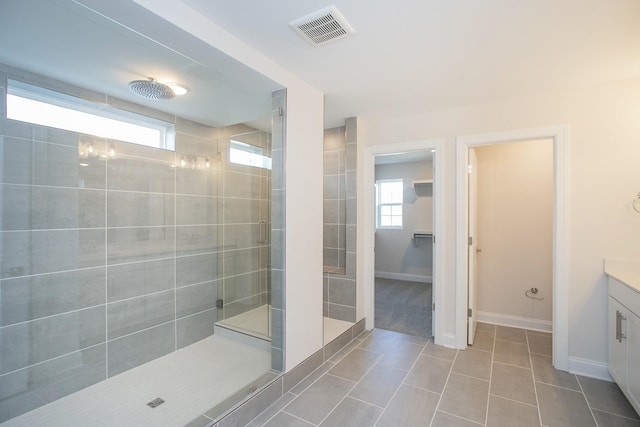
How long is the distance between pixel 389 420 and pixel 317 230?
1.47 metres

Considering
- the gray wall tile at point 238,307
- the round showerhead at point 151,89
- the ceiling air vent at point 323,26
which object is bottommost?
the gray wall tile at point 238,307

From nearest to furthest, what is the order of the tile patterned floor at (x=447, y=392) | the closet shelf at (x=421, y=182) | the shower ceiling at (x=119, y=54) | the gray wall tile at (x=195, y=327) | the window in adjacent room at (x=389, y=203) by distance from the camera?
the shower ceiling at (x=119, y=54), the tile patterned floor at (x=447, y=392), the gray wall tile at (x=195, y=327), the closet shelf at (x=421, y=182), the window in adjacent room at (x=389, y=203)

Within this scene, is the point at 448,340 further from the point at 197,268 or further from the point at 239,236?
the point at 197,268

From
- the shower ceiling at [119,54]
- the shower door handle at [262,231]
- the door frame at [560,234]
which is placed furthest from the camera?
the shower door handle at [262,231]

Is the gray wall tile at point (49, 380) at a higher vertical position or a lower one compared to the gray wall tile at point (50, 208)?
lower

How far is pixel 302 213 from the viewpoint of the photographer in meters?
2.47

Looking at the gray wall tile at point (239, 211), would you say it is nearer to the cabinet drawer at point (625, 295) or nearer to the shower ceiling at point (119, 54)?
the shower ceiling at point (119, 54)

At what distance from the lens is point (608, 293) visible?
7.74 feet

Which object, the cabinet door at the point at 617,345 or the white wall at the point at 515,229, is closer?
the cabinet door at the point at 617,345

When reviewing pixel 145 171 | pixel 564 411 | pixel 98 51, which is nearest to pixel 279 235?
pixel 145 171

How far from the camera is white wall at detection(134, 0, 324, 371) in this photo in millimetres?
2320

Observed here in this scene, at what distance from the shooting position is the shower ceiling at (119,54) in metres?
1.51

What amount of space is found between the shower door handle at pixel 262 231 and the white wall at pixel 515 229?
2638 mm

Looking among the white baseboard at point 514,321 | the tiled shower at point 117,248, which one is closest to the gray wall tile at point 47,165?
the tiled shower at point 117,248
